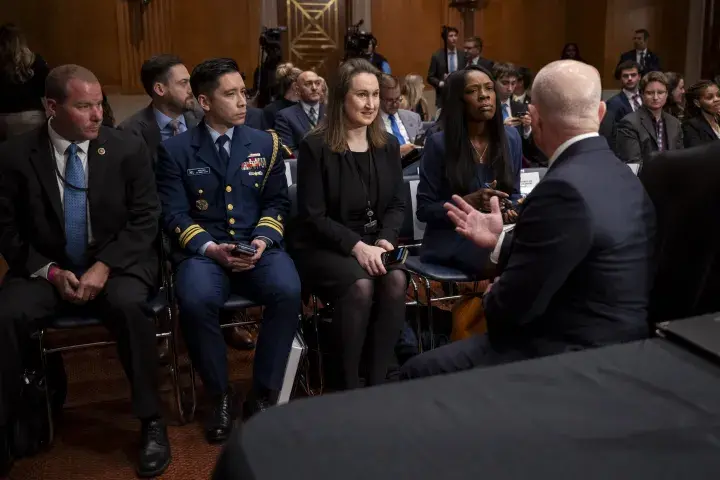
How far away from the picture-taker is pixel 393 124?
5.31 metres

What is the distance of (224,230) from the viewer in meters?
3.09

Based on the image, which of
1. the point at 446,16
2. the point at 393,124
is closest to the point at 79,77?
the point at 393,124

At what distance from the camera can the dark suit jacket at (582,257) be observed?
167 cm

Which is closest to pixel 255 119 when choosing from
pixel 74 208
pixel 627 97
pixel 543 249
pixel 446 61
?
pixel 74 208

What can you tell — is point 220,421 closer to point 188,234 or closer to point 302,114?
point 188,234

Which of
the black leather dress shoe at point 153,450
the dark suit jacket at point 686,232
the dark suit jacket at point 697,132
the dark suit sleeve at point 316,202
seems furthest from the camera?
the dark suit jacket at point 697,132

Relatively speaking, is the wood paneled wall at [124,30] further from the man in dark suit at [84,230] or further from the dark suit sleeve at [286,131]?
the man in dark suit at [84,230]

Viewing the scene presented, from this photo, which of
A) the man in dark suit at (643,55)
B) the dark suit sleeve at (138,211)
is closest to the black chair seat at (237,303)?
the dark suit sleeve at (138,211)

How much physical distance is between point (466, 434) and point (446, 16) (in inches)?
428

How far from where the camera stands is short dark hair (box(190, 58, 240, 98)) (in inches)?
123

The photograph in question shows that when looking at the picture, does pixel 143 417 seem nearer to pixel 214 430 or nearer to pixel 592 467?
pixel 214 430

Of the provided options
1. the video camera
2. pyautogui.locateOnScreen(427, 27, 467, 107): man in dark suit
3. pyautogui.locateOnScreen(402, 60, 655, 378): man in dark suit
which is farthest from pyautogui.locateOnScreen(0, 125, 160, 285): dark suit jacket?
pyautogui.locateOnScreen(427, 27, 467, 107): man in dark suit

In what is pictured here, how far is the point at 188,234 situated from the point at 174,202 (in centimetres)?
18

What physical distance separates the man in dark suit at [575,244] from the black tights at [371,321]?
1.11 metres
